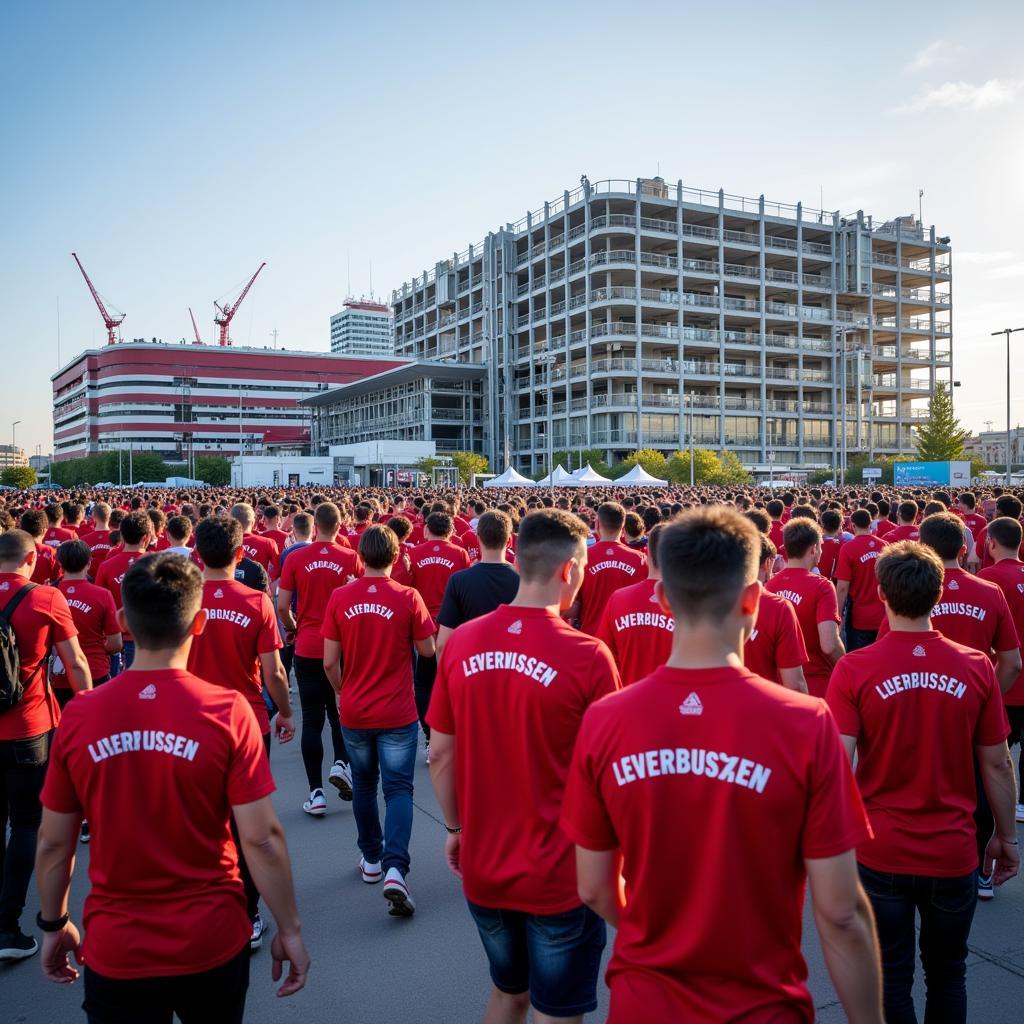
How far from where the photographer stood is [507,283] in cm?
7200

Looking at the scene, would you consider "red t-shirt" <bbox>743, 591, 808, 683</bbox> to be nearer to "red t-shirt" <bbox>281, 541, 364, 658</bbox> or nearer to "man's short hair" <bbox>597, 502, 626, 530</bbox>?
"man's short hair" <bbox>597, 502, 626, 530</bbox>

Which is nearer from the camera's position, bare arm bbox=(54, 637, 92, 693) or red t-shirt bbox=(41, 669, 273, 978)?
red t-shirt bbox=(41, 669, 273, 978)

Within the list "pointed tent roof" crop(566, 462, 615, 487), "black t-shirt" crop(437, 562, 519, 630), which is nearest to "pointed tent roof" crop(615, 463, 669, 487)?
"pointed tent roof" crop(566, 462, 615, 487)

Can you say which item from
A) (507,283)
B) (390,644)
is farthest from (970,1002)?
(507,283)

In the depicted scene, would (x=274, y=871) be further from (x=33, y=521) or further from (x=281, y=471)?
(x=281, y=471)

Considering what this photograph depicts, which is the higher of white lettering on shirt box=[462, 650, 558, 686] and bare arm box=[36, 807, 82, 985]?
white lettering on shirt box=[462, 650, 558, 686]

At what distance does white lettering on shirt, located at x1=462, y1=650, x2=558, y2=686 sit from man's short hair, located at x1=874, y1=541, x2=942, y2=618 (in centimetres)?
146

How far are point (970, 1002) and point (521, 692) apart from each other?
9.10 feet

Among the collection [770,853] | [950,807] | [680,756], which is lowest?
[950,807]

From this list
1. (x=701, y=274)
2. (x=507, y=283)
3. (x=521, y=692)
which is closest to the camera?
(x=521, y=692)

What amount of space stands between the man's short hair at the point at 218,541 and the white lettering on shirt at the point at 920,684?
3.44 metres

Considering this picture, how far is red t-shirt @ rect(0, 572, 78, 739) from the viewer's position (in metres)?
4.26

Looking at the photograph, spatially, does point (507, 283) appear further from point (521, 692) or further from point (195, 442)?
point (521, 692)

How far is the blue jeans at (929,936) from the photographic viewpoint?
300cm
